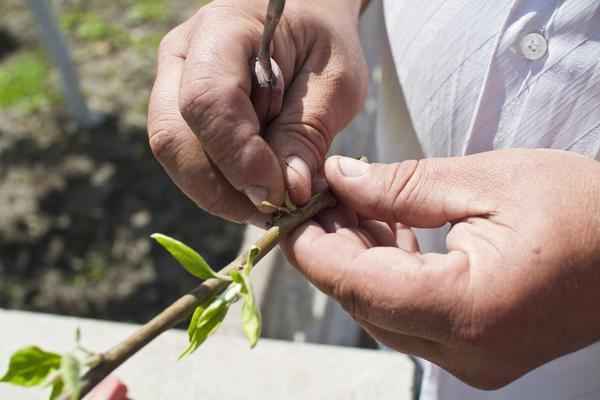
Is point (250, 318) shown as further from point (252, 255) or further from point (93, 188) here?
point (93, 188)

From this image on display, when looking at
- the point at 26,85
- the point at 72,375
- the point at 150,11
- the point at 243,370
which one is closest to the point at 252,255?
the point at 72,375

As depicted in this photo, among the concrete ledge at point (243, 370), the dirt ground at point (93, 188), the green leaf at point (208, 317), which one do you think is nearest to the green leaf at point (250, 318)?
the green leaf at point (208, 317)

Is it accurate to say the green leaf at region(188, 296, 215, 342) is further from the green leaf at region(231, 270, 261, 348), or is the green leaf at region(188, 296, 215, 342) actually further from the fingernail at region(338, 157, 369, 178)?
the fingernail at region(338, 157, 369, 178)

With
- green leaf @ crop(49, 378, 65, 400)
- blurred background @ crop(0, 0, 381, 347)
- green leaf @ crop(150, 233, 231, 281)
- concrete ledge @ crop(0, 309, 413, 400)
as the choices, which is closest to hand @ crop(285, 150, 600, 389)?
green leaf @ crop(150, 233, 231, 281)

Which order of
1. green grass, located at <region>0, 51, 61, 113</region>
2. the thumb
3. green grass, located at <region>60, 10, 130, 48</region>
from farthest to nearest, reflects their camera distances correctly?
green grass, located at <region>60, 10, 130, 48</region> < green grass, located at <region>0, 51, 61, 113</region> < the thumb

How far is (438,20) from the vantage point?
1223 millimetres

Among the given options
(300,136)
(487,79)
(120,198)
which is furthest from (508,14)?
(120,198)

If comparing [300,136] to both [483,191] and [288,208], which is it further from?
[483,191]

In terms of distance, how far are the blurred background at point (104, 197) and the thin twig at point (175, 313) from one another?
1059 millimetres

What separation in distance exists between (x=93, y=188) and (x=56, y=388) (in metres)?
2.37

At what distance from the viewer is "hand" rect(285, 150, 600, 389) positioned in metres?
0.95

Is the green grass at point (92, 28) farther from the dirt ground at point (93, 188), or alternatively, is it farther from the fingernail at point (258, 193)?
the fingernail at point (258, 193)

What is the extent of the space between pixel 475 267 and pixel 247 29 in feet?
1.84

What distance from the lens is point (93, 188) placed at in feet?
10.0
